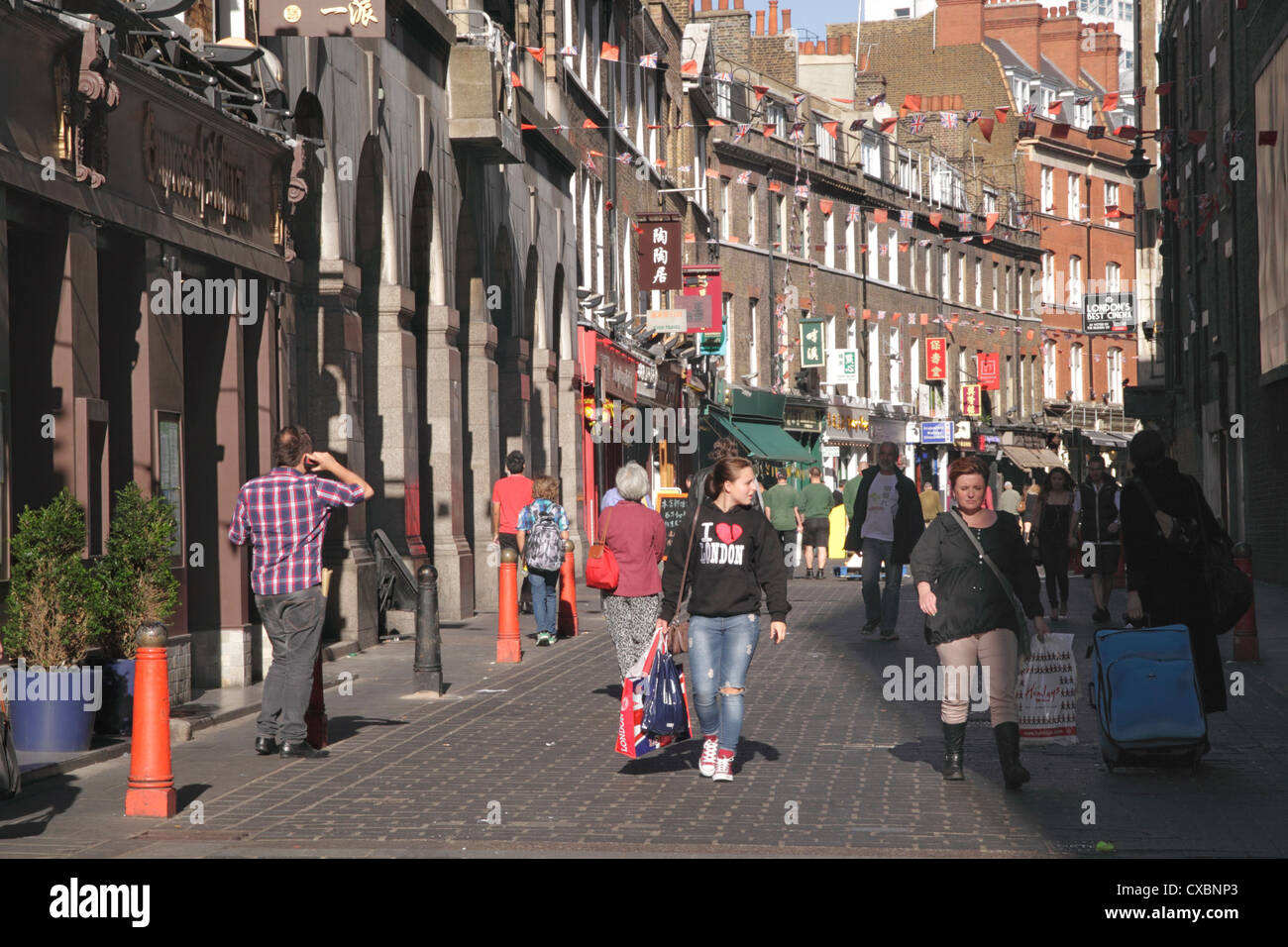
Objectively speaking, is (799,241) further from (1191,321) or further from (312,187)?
(312,187)

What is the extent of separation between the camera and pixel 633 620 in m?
11.8

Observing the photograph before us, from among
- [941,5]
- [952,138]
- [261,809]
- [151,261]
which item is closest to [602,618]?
[151,261]

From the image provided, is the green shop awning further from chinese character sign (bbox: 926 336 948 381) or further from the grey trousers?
the grey trousers

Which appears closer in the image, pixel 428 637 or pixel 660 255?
pixel 428 637

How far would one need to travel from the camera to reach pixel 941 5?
243ft

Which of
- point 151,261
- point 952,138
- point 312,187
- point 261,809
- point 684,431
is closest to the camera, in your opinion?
point 261,809

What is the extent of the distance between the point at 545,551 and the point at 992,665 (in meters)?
9.18

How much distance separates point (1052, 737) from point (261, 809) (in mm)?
4599

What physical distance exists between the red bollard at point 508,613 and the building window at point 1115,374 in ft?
211

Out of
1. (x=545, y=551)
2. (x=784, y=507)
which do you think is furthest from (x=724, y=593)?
(x=784, y=507)

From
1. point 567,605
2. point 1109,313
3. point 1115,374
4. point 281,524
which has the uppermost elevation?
point 1109,313

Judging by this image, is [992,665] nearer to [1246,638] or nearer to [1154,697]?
[1154,697]

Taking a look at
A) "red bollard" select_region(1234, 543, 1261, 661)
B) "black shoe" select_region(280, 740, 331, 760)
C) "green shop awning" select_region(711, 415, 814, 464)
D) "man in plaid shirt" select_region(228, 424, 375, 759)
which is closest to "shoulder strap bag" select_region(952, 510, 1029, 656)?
"man in plaid shirt" select_region(228, 424, 375, 759)

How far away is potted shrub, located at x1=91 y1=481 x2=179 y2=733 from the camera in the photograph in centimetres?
1061
